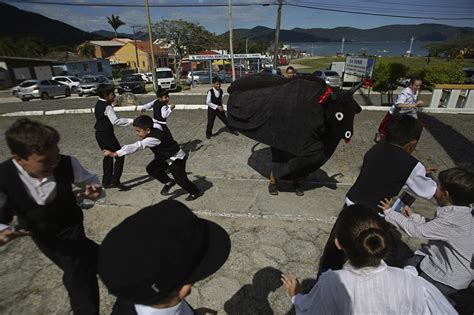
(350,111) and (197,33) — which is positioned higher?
(197,33)

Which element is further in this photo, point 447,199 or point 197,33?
point 197,33

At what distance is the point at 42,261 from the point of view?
11.0 ft

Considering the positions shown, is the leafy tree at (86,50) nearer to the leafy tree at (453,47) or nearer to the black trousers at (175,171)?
the black trousers at (175,171)

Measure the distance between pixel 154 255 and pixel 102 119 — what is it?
14.1 feet

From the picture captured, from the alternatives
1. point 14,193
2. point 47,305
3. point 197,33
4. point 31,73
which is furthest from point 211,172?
point 31,73

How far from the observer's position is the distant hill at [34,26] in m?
115

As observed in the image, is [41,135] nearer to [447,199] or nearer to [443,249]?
[447,199]

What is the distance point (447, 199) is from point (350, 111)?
6.51 ft

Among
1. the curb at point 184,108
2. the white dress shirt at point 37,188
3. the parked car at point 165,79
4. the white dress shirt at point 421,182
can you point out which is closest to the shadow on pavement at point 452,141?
the curb at point 184,108

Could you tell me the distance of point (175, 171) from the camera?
13.9ft

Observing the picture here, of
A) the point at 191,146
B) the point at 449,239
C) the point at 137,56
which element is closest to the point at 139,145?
the point at 449,239

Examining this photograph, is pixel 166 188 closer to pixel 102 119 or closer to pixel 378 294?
pixel 102 119

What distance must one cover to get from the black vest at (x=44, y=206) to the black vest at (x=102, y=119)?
2.61 meters

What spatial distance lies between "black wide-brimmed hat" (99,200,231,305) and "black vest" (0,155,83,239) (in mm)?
1270
